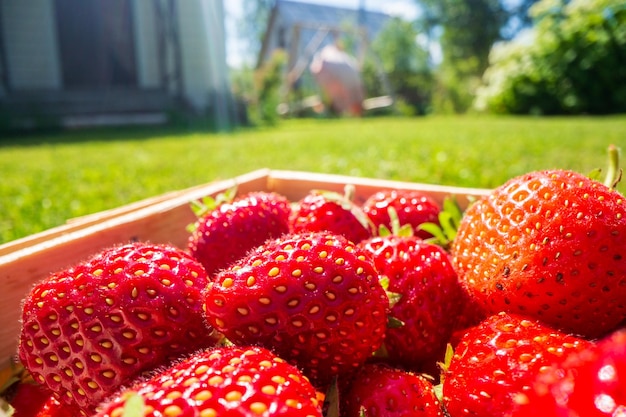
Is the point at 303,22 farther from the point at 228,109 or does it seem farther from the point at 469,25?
the point at 228,109

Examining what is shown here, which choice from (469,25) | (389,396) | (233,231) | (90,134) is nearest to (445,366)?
(389,396)

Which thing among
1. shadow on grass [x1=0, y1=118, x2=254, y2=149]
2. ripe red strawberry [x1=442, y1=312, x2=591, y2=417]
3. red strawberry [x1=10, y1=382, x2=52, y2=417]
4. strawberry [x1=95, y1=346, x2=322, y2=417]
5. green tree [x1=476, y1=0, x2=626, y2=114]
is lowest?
red strawberry [x1=10, y1=382, x2=52, y2=417]

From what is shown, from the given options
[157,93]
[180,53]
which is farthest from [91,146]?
[180,53]

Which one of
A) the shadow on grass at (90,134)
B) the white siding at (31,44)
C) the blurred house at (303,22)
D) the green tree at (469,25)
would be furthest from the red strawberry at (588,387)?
the green tree at (469,25)

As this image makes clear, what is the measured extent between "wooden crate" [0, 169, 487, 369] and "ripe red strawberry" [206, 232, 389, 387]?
2.36ft

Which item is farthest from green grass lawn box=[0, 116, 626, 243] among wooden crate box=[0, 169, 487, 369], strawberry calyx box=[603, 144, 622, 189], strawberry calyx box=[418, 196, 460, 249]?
strawberry calyx box=[603, 144, 622, 189]

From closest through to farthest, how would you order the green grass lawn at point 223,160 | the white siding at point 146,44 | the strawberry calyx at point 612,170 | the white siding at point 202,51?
1. the strawberry calyx at point 612,170
2. the green grass lawn at point 223,160
3. the white siding at point 146,44
4. the white siding at point 202,51

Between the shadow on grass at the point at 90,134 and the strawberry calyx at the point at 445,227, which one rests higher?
the shadow on grass at the point at 90,134

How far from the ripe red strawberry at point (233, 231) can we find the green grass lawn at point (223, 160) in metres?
2.10

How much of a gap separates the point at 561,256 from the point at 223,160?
5789mm

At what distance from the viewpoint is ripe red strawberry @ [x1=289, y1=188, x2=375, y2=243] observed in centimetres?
136

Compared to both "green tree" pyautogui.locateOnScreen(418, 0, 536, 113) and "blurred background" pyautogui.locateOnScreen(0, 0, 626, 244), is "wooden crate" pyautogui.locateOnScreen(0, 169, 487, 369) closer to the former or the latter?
"blurred background" pyautogui.locateOnScreen(0, 0, 626, 244)

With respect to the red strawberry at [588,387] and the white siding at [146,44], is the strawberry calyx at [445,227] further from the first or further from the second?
the white siding at [146,44]

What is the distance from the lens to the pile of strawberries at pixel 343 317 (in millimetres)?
826
